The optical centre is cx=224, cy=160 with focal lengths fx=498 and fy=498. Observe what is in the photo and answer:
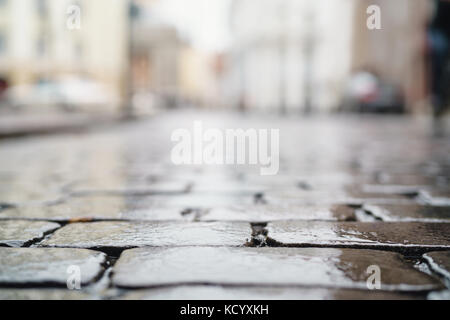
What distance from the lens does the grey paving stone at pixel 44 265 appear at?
48.3 inches

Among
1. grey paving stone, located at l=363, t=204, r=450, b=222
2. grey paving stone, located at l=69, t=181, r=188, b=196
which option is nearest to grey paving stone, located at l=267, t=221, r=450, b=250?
grey paving stone, located at l=363, t=204, r=450, b=222

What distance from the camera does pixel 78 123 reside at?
9578 millimetres

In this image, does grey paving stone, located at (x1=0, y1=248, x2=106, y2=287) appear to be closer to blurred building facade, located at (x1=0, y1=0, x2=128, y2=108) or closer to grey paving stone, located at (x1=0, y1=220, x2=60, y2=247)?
grey paving stone, located at (x1=0, y1=220, x2=60, y2=247)

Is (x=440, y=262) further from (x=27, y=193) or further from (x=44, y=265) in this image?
(x=27, y=193)

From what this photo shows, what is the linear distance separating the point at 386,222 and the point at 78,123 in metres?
8.49

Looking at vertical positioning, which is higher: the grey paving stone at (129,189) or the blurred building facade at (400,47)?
the blurred building facade at (400,47)

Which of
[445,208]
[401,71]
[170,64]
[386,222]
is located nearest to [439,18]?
[445,208]

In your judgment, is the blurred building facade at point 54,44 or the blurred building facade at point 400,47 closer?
the blurred building facade at point 400,47

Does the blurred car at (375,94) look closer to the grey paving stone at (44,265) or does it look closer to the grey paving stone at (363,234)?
the grey paving stone at (363,234)

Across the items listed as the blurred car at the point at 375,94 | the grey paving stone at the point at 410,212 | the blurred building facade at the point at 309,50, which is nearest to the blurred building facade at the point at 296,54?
the blurred building facade at the point at 309,50

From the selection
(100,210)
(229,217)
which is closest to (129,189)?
(100,210)

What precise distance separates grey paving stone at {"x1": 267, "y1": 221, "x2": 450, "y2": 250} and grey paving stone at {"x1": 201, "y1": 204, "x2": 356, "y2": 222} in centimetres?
11

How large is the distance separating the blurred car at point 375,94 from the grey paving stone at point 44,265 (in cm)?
1565
